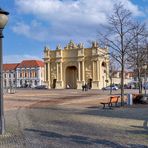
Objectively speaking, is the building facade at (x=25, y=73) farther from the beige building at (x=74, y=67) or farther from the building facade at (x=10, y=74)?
the beige building at (x=74, y=67)

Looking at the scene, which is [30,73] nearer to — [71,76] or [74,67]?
[71,76]

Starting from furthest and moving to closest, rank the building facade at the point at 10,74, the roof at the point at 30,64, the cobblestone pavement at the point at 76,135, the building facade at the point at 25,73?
the building facade at the point at 10,74, the roof at the point at 30,64, the building facade at the point at 25,73, the cobblestone pavement at the point at 76,135

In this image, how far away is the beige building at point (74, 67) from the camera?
114m

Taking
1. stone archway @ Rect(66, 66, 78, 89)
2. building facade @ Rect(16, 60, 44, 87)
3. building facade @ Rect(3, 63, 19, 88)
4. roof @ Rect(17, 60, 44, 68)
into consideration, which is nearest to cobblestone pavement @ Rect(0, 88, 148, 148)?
stone archway @ Rect(66, 66, 78, 89)

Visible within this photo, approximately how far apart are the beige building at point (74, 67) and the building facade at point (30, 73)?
51.1 metres

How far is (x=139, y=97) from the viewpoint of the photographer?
1163 inches

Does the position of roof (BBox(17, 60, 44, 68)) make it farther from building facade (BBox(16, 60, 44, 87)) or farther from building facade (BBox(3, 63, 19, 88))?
building facade (BBox(3, 63, 19, 88))

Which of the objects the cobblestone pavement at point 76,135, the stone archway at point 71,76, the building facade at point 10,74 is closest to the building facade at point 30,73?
the building facade at point 10,74

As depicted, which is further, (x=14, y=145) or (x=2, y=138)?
(x=2, y=138)

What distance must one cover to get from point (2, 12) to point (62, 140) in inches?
171

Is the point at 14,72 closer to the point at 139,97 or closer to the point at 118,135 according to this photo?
the point at 139,97

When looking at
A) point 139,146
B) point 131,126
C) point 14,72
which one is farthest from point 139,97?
point 14,72

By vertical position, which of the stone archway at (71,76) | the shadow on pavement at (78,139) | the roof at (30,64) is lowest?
the shadow on pavement at (78,139)

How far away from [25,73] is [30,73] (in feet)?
10.8
